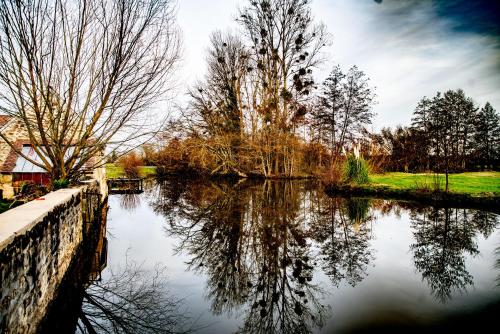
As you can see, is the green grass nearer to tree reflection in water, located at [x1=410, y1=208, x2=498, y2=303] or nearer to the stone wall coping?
the stone wall coping

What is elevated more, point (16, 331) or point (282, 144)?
point (282, 144)

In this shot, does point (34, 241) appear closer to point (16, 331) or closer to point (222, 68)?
point (16, 331)

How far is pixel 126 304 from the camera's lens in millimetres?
4516

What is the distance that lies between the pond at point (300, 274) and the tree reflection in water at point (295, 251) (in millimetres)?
25

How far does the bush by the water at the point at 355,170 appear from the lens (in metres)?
16.8

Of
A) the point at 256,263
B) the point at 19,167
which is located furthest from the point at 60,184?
the point at 19,167

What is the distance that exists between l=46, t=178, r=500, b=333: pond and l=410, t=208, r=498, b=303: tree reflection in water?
24 millimetres

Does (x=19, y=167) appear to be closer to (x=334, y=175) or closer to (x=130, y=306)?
(x=130, y=306)

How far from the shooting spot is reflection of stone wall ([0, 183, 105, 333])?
254 cm

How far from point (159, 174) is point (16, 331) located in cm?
3814

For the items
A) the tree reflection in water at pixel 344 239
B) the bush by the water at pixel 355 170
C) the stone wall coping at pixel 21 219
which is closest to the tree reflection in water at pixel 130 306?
the stone wall coping at pixel 21 219

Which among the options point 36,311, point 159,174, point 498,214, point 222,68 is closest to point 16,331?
point 36,311

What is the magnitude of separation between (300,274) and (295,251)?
1280mm

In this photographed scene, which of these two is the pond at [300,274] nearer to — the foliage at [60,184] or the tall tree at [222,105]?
the foliage at [60,184]
